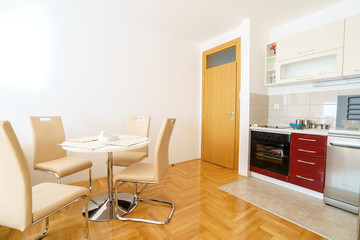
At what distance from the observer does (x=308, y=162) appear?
2.15 meters

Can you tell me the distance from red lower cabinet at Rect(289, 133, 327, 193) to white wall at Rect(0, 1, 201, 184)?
6.80ft

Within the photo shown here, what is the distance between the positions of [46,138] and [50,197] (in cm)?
112

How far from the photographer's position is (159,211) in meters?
1.79


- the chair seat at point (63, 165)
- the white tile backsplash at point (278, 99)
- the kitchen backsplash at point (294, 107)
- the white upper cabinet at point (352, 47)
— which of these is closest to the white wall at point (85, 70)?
the chair seat at point (63, 165)

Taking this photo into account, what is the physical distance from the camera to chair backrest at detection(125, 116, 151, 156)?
2479 mm

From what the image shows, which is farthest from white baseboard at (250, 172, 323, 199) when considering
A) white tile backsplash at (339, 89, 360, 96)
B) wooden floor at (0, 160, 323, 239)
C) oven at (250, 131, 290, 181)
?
white tile backsplash at (339, 89, 360, 96)

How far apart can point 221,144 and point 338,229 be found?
2.02 metres

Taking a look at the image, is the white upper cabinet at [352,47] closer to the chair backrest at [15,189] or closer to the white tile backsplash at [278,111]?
the white tile backsplash at [278,111]

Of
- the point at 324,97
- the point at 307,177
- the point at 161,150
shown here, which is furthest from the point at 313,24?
the point at 161,150

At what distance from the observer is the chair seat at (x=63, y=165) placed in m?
1.70

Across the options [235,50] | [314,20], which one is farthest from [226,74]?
[314,20]

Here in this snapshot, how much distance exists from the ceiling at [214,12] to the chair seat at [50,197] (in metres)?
2.50

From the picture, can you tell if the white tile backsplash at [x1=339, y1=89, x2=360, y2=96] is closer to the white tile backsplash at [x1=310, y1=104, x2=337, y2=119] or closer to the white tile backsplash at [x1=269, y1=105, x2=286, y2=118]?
the white tile backsplash at [x1=310, y1=104, x2=337, y2=119]

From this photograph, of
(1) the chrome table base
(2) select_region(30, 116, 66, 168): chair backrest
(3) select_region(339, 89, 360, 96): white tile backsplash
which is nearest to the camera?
(1) the chrome table base
